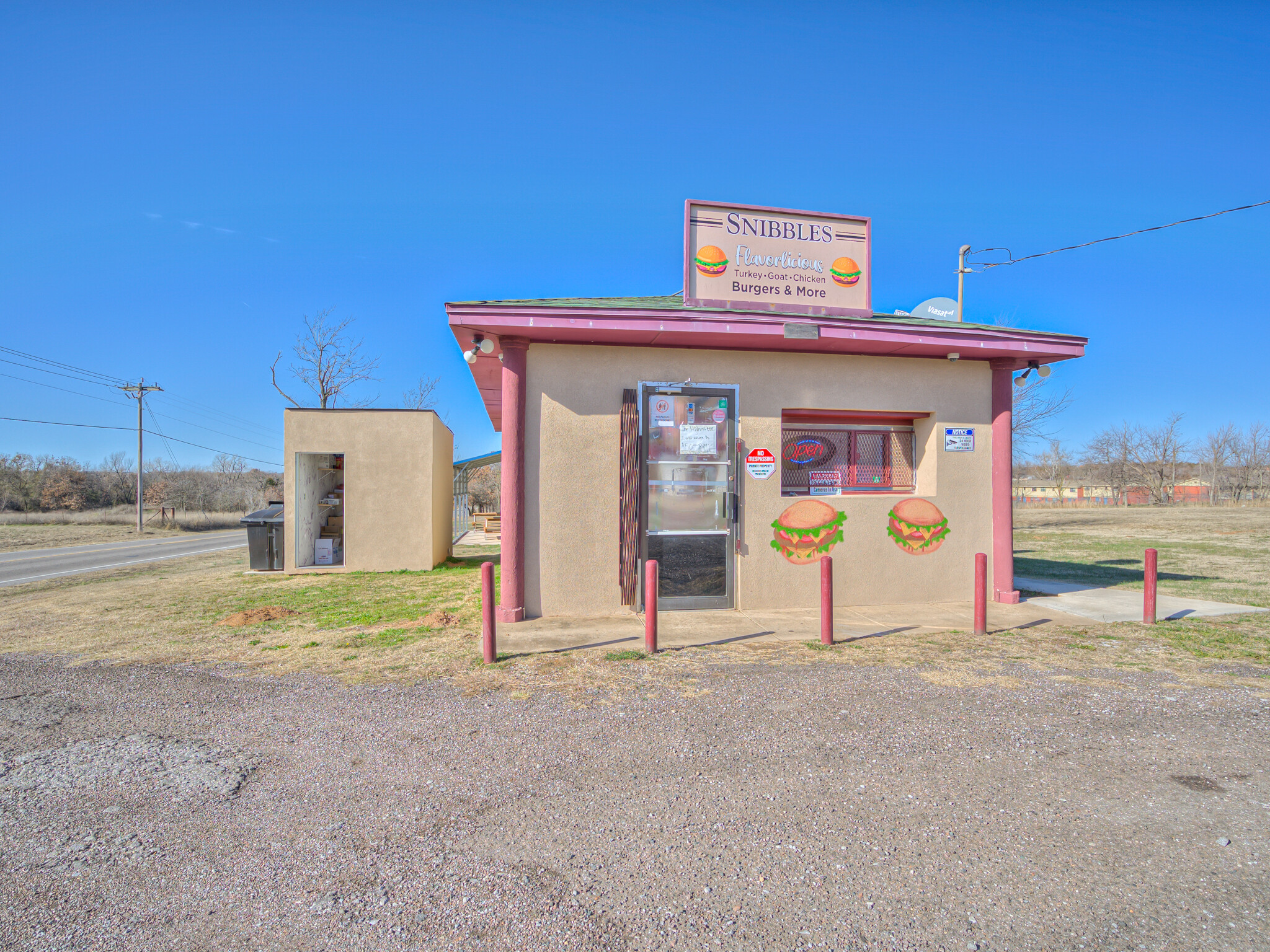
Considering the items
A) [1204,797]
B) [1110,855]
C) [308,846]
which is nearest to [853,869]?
[1110,855]

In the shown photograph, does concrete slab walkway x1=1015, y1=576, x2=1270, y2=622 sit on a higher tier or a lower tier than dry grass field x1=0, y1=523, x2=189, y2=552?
higher

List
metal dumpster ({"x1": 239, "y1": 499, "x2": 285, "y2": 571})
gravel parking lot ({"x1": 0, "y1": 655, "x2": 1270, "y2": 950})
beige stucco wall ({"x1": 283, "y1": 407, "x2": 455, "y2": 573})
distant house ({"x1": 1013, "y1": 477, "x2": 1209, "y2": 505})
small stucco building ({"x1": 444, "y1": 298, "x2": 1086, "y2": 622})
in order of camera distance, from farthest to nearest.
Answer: distant house ({"x1": 1013, "y1": 477, "x2": 1209, "y2": 505}) → metal dumpster ({"x1": 239, "y1": 499, "x2": 285, "y2": 571}) → beige stucco wall ({"x1": 283, "y1": 407, "x2": 455, "y2": 573}) → small stucco building ({"x1": 444, "y1": 298, "x2": 1086, "y2": 622}) → gravel parking lot ({"x1": 0, "y1": 655, "x2": 1270, "y2": 950})

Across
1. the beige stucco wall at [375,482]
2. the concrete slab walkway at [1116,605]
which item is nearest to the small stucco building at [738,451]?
the concrete slab walkway at [1116,605]

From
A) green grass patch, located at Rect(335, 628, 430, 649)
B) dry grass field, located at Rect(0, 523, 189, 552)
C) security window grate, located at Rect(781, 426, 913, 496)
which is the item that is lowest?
dry grass field, located at Rect(0, 523, 189, 552)

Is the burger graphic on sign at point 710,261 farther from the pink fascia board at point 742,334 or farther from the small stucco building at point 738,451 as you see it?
the pink fascia board at point 742,334

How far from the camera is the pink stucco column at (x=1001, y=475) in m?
8.30

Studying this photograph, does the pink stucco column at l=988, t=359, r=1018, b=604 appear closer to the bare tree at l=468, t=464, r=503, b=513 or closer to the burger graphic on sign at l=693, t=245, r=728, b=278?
the burger graphic on sign at l=693, t=245, r=728, b=278

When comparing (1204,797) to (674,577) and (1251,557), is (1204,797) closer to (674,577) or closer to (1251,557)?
(674,577)

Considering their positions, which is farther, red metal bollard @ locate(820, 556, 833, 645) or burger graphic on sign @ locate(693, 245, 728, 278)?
burger graphic on sign @ locate(693, 245, 728, 278)

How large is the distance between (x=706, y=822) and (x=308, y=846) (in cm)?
175

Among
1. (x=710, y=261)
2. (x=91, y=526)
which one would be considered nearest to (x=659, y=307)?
(x=710, y=261)

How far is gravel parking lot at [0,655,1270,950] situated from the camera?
2.29m

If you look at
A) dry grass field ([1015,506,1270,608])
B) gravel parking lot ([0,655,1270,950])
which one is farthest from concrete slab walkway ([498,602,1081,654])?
dry grass field ([1015,506,1270,608])

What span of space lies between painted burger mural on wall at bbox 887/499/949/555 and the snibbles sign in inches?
98.4
